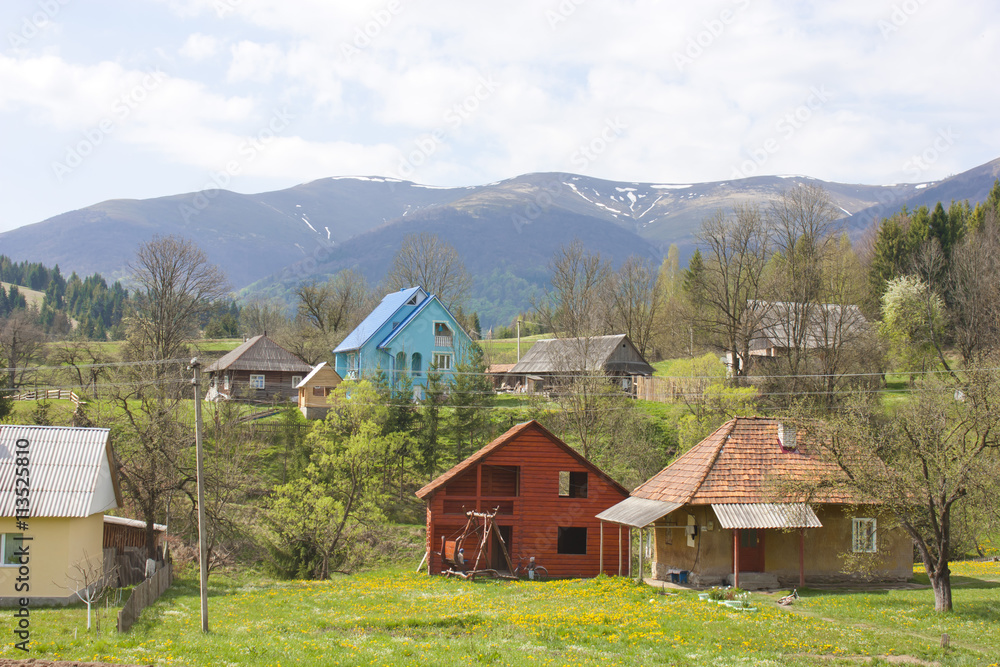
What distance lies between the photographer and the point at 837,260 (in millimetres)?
70000

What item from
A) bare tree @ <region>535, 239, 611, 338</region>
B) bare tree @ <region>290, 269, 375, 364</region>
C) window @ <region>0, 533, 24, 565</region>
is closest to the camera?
window @ <region>0, 533, 24, 565</region>

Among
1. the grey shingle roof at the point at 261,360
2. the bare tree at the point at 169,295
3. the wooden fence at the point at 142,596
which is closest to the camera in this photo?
the wooden fence at the point at 142,596

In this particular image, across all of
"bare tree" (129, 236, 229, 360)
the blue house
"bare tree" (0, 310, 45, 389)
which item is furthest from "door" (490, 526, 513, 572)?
"bare tree" (0, 310, 45, 389)

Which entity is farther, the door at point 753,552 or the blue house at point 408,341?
the blue house at point 408,341

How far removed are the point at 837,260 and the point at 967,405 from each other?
50.4 metres

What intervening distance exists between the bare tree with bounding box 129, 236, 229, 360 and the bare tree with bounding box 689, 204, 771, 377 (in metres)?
37.7

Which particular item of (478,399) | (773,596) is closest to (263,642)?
(773,596)

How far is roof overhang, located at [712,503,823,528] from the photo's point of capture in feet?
82.4

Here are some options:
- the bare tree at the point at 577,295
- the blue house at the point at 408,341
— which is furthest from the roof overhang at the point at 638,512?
the blue house at the point at 408,341

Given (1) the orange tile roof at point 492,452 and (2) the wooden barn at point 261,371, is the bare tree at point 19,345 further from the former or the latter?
(1) the orange tile roof at point 492,452

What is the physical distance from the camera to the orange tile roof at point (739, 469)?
2656cm

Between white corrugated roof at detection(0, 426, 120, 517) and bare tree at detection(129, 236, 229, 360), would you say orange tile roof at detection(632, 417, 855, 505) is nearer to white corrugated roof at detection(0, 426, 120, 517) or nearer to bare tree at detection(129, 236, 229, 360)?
white corrugated roof at detection(0, 426, 120, 517)

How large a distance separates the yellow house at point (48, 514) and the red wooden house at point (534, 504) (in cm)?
1373

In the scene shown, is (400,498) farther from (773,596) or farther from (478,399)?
(773,596)
